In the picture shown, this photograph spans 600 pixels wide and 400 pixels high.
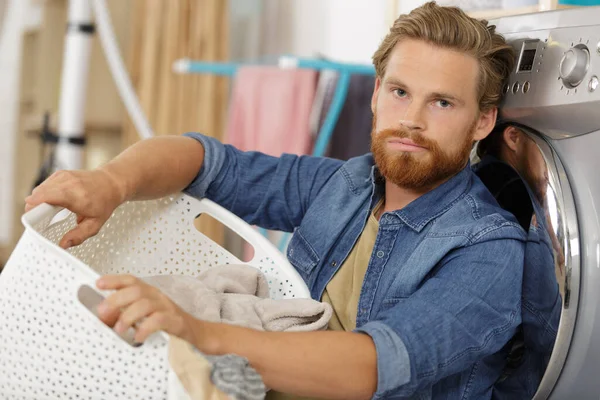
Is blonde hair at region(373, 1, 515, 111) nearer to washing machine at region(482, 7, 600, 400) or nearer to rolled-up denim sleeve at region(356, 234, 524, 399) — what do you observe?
washing machine at region(482, 7, 600, 400)

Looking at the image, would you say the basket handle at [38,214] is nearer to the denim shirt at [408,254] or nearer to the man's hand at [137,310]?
the man's hand at [137,310]

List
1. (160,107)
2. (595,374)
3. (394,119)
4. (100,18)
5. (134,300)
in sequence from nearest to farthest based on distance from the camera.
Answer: (134,300), (595,374), (394,119), (100,18), (160,107)

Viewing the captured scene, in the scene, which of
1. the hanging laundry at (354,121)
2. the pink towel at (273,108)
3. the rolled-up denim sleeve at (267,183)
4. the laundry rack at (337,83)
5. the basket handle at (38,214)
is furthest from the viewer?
the pink towel at (273,108)

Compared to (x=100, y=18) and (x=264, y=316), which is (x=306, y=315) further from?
(x=100, y=18)

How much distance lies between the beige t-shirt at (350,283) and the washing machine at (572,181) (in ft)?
0.93

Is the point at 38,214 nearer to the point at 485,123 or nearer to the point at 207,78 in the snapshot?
the point at 485,123

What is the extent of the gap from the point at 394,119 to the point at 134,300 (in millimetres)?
511

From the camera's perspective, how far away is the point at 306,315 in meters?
0.99

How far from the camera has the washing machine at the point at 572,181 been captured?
3.13 feet

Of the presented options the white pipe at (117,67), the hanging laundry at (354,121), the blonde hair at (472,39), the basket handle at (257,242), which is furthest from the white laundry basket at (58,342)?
the white pipe at (117,67)

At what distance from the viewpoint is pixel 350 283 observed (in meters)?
1.19

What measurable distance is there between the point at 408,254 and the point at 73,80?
176 centimetres

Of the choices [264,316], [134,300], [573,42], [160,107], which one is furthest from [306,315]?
[160,107]

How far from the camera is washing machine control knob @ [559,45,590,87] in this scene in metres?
0.96
